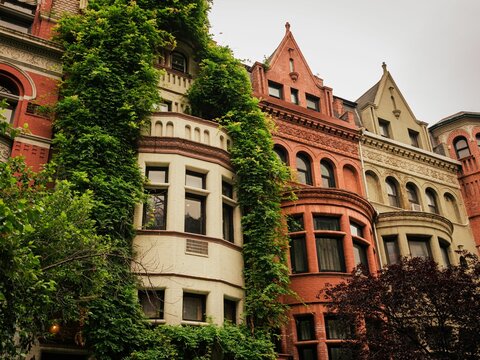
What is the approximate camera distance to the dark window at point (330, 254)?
60.6 feet

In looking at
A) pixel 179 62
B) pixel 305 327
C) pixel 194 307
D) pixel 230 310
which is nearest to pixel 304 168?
pixel 179 62

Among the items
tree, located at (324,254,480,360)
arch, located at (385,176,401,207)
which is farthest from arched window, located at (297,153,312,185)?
tree, located at (324,254,480,360)

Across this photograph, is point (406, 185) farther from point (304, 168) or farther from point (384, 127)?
point (304, 168)

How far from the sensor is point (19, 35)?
1803 centimetres

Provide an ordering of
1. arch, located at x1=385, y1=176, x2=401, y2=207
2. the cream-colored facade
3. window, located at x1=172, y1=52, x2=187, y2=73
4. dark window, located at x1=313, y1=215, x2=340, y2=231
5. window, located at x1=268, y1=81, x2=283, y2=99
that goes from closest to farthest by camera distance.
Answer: dark window, located at x1=313, y1=215, x2=340, y2=231
window, located at x1=172, y1=52, x2=187, y2=73
the cream-colored facade
window, located at x1=268, y1=81, x2=283, y2=99
arch, located at x1=385, y1=176, x2=401, y2=207

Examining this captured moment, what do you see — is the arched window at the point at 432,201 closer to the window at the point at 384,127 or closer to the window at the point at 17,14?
the window at the point at 384,127

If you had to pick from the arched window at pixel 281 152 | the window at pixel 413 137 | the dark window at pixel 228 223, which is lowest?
the dark window at pixel 228 223

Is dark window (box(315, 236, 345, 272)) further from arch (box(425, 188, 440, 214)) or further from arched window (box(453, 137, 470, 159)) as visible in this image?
arched window (box(453, 137, 470, 159))

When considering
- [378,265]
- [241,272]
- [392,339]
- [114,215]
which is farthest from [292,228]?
[114,215]

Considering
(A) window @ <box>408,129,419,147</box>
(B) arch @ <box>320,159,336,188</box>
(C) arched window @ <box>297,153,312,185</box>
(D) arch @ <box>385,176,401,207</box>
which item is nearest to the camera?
(C) arched window @ <box>297,153,312,185</box>

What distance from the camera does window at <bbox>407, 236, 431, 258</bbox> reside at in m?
22.4

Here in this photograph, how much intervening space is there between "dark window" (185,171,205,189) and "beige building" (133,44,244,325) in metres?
0.04

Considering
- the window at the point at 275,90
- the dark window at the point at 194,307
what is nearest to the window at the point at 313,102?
the window at the point at 275,90

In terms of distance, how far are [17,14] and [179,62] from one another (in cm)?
685
